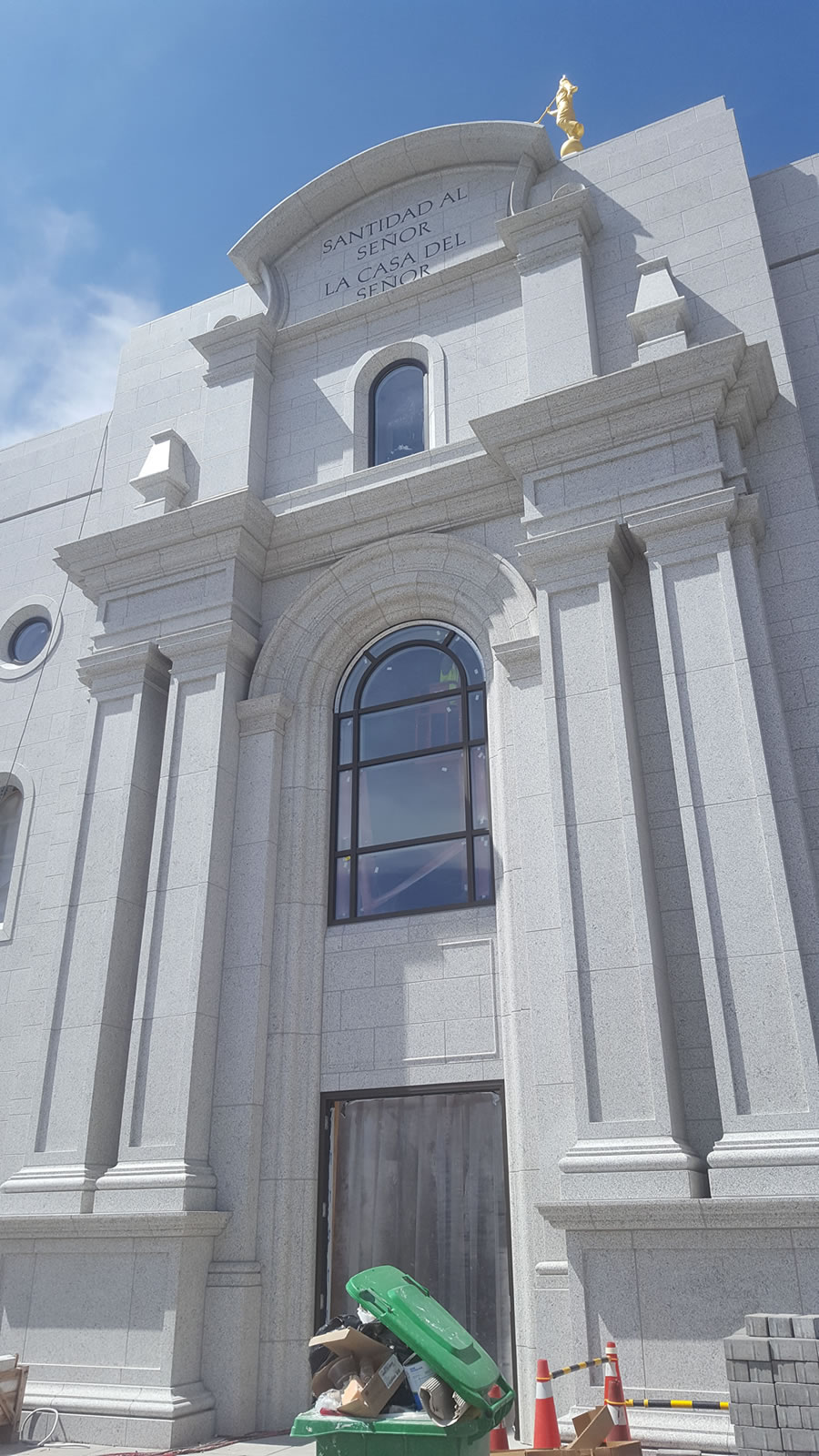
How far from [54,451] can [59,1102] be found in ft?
39.8

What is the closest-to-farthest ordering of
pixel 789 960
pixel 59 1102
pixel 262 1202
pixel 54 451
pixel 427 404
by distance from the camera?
1. pixel 789 960
2. pixel 262 1202
3. pixel 59 1102
4. pixel 427 404
5. pixel 54 451

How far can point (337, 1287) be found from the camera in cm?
1100

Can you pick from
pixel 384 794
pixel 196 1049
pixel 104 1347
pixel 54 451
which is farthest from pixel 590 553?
pixel 54 451

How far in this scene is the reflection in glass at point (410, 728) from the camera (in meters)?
13.2

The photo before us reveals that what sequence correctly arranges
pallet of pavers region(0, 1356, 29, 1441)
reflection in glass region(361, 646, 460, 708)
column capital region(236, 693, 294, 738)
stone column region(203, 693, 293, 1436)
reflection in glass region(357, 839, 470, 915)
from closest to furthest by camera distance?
1. pallet of pavers region(0, 1356, 29, 1441)
2. stone column region(203, 693, 293, 1436)
3. reflection in glass region(357, 839, 470, 915)
4. column capital region(236, 693, 294, 738)
5. reflection in glass region(361, 646, 460, 708)

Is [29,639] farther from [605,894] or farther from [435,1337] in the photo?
[435,1337]

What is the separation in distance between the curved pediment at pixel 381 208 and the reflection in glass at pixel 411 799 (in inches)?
307

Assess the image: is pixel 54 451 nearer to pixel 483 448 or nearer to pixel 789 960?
pixel 483 448

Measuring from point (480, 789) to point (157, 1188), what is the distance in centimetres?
541

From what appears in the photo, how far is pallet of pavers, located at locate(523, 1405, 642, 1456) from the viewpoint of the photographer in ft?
22.8

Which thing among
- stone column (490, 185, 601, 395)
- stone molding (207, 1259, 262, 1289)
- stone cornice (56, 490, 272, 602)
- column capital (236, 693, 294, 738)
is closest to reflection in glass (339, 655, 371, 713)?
column capital (236, 693, 294, 738)

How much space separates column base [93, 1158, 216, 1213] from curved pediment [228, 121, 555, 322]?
12.4 metres

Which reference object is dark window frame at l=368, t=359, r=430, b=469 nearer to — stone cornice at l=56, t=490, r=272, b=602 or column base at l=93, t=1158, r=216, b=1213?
stone cornice at l=56, t=490, r=272, b=602

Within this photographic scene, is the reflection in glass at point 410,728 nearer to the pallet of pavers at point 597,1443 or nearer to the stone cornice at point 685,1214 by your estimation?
the stone cornice at point 685,1214
